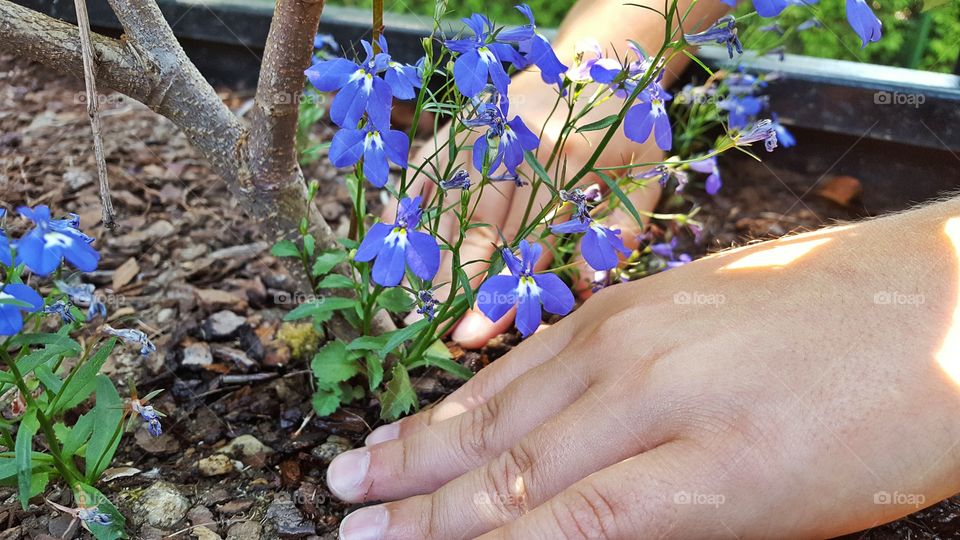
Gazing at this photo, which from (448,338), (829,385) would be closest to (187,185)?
(448,338)

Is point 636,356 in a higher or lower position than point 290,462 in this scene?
higher

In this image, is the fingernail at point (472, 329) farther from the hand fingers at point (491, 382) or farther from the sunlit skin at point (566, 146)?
the hand fingers at point (491, 382)

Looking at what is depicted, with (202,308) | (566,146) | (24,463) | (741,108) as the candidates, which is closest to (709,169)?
(566,146)

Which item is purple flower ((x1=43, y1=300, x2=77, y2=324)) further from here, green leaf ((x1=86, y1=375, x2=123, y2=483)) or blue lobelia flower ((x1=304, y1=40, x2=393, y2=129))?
blue lobelia flower ((x1=304, y1=40, x2=393, y2=129))

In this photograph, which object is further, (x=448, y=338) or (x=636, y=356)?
(x=448, y=338)

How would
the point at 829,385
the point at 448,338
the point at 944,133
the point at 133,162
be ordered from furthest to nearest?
the point at 133,162, the point at 944,133, the point at 448,338, the point at 829,385

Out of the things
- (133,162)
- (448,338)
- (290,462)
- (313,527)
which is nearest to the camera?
(313,527)

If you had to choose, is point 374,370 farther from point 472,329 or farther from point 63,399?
point 63,399

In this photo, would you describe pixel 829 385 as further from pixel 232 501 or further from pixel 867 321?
pixel 232 501
